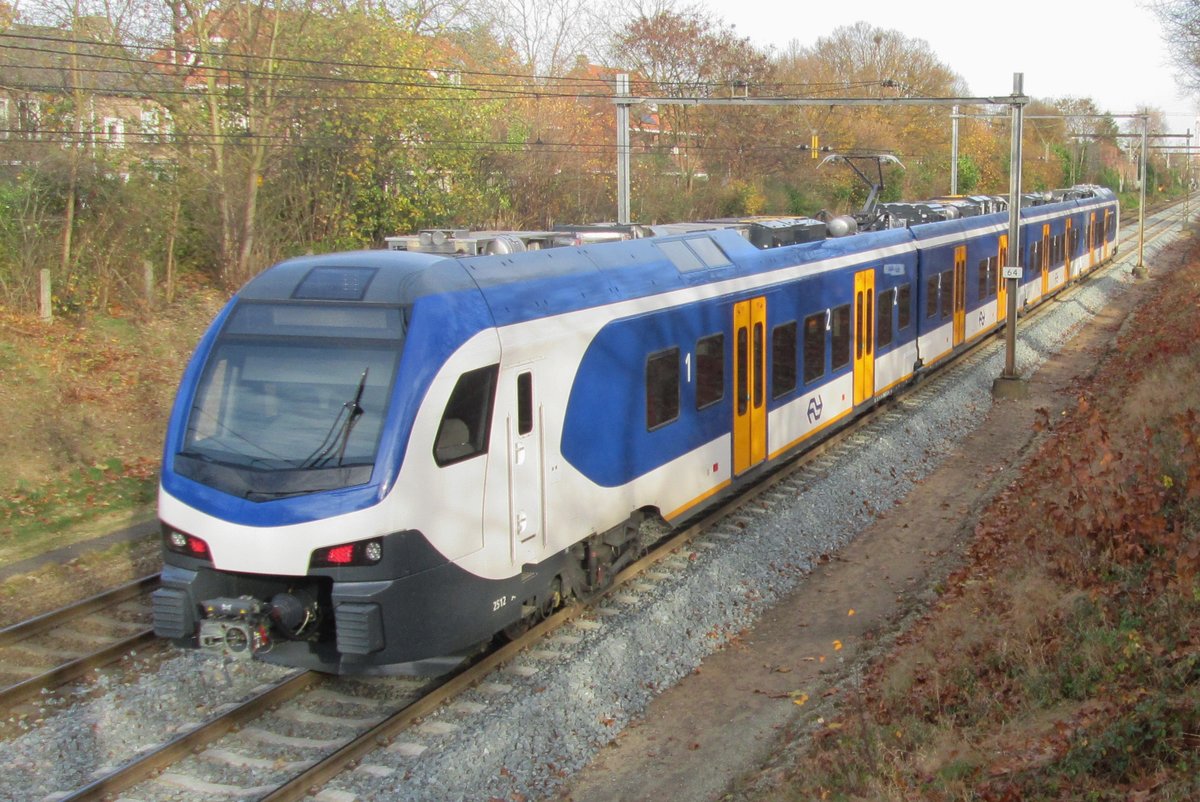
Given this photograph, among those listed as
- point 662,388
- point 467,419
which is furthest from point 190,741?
point 662,388

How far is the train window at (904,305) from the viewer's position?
17.8 meters

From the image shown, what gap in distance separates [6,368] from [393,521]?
12.5 m

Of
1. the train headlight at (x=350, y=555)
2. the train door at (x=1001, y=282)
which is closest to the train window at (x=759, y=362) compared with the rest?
the train headlight at (x=350, y=555)

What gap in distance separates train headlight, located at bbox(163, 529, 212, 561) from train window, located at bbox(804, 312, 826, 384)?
8191 millimetres

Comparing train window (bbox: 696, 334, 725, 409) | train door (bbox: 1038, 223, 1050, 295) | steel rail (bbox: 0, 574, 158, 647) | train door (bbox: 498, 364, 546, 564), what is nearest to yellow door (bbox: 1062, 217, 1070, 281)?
train door (bbox: 1038, 223, 1050, 295)

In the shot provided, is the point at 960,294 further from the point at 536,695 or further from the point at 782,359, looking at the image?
the point at 536,695

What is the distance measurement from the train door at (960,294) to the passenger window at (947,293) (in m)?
0.28

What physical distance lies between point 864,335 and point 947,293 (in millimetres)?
4971

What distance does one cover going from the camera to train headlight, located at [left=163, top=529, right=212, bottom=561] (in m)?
7.62

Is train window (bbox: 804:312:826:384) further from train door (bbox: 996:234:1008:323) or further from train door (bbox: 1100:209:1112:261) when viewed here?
train door (bbox: 1100:209:1112:261)

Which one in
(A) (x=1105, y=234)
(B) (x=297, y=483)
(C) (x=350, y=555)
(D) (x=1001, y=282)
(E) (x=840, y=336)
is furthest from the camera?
(A) (x=1105, y=234)

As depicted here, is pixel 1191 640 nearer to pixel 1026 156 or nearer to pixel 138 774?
pixel 138 774

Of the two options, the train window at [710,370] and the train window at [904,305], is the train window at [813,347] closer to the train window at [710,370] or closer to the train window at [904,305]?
the train window at [710,370]

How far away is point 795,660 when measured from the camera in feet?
30.7
